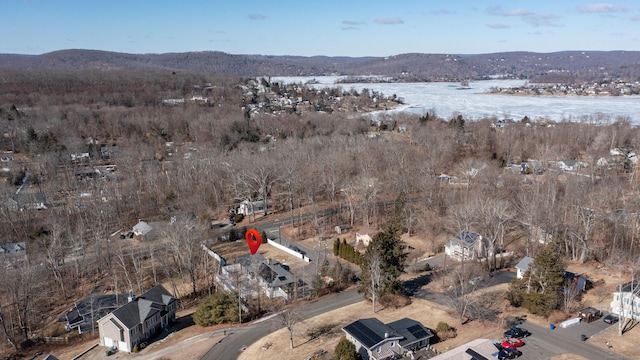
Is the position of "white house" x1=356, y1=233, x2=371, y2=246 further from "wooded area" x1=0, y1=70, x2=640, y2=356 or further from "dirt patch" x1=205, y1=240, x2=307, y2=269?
"dirt patch" x1=205, y1=240, x2=307, y2=269

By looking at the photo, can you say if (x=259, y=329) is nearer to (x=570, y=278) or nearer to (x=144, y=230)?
(x=570, y=278)

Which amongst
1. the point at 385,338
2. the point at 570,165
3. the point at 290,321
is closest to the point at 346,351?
the point at 385,338

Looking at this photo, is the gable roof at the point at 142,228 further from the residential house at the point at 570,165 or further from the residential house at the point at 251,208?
the residential house at the point at 570,165

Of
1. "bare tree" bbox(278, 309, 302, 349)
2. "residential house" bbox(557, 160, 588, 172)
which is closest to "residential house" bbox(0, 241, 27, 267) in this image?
"bare tree" bbox(278, 309, 302, 349)

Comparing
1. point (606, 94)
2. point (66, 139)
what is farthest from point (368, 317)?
point (606, 94)

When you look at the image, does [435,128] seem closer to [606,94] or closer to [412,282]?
[412,282]

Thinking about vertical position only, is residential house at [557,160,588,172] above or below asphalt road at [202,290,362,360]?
above
